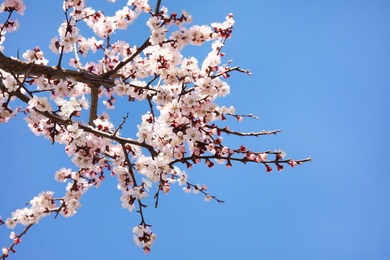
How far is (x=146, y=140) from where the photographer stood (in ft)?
18.2

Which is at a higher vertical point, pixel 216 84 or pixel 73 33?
pixel 73 33

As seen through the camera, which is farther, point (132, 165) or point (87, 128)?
point (132, 165)

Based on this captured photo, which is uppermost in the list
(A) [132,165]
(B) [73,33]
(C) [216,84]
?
(B) [73,33]

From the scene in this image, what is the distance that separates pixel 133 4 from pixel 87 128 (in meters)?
2.77

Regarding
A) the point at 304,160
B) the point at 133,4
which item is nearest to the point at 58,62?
the point at 133,4

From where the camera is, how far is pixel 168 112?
18.7ft

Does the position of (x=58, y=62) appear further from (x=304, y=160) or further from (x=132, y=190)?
(x=304, y=160)

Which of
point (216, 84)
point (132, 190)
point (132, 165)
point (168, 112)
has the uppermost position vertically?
point (216, 84)

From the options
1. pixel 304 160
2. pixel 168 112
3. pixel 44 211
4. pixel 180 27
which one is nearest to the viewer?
pixel 304 160

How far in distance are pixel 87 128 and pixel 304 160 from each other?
3128 mm

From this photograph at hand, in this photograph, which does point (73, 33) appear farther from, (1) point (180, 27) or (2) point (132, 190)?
(2) point (132, 190)

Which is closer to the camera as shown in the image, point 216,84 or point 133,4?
point 216,84

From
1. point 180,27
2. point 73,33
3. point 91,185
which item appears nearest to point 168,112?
point 180,27

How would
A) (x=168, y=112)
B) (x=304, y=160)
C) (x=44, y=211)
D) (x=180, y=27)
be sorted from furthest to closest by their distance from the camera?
(x=44, y=211) < (x=180, y=27) < (x=168, y=112) < (x=304, y=160)
